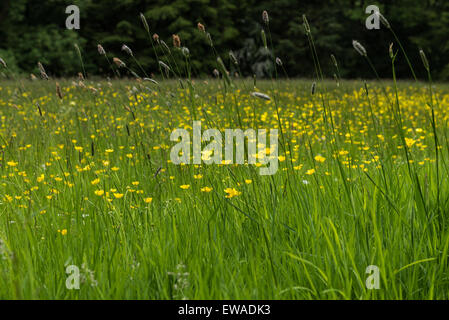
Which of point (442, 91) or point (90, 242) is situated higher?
point (442, 91)

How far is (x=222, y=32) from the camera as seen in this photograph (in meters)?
24.8

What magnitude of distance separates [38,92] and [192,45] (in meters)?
16.4

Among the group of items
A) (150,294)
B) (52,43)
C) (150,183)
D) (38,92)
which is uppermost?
(52,43)

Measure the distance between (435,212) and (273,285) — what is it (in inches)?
32.5

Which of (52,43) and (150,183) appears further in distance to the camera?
(52,43)

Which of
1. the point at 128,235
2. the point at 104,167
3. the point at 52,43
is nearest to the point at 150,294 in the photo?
the point at 128,235

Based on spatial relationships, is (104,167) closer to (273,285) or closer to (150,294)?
(150,294)

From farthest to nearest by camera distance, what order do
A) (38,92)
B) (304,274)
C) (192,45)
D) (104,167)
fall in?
(192,45)
(38,92)
(104,167)
(304,274)


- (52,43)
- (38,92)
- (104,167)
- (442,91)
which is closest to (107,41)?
(52,43)

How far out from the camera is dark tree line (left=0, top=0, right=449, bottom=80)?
21.8 m

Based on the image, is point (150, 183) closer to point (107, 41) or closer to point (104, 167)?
point (104, 167)

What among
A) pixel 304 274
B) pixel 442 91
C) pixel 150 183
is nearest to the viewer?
pixel 304 274

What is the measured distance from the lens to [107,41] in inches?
893

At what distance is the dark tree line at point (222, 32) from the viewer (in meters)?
21.8
